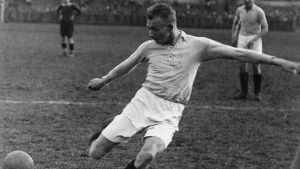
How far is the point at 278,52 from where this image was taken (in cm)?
2497

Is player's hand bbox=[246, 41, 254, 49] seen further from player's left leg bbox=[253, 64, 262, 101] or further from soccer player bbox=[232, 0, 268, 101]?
player's left leg bbox=[253, 64, 262, 101]

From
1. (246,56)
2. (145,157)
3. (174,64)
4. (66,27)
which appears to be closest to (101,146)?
(145,157)

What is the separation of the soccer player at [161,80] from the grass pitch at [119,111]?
1.00 m

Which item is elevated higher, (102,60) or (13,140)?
(13,140)

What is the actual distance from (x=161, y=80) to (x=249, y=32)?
7.31m

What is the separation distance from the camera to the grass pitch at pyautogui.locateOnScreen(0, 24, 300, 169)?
6.96m

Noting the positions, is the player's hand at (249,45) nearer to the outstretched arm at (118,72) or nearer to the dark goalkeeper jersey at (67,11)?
the outstretched arm at (118,72)

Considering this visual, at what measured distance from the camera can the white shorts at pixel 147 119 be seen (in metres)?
5.53

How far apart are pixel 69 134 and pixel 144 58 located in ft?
8.91

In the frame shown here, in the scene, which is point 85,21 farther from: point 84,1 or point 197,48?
point 197,48

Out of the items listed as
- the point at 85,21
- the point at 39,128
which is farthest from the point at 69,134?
the point at 85,21

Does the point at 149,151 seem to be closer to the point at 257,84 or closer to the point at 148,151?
the point at 148,151

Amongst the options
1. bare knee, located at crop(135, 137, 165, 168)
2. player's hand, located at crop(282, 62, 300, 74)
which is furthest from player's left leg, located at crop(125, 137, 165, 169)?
player's hand, located at crop(282, 62, 300, 74)

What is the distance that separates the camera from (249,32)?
12586 millimetres
